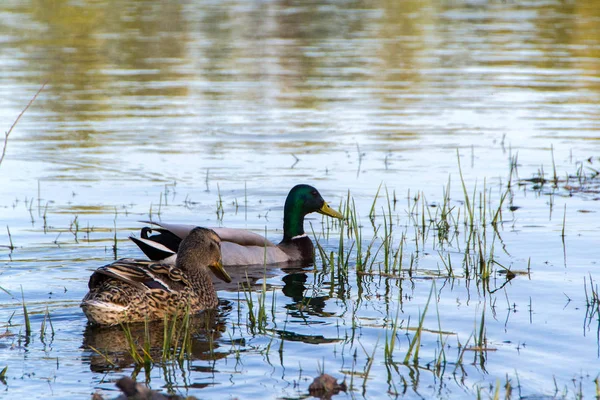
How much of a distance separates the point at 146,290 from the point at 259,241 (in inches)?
99.1

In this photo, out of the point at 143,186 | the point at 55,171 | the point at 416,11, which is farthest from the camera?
the point at 416,11

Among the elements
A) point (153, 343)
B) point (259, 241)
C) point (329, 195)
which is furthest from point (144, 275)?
point (329, 195)

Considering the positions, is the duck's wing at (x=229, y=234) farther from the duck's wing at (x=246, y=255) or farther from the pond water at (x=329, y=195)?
the pond water at (x=329, y=195)

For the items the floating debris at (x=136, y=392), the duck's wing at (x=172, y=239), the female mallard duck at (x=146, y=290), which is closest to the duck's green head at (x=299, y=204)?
the duck's wing at (x=172, y=239)

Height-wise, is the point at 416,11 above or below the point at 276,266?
above

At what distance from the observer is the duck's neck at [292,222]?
10578 millimetres

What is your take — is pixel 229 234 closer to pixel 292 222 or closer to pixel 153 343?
pixel 292 222

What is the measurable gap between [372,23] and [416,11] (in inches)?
145

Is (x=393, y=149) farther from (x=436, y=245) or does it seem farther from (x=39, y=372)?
(x=39, y=372)

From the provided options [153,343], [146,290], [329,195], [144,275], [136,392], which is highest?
[329,195]

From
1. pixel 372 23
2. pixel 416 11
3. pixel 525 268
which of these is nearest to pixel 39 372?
pixel 525 268

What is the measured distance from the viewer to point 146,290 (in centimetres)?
739

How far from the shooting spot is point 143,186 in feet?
42.8

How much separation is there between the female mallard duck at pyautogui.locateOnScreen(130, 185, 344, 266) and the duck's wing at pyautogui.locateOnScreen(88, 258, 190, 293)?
51.0 inches
